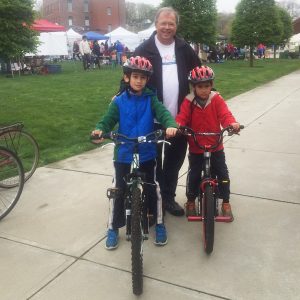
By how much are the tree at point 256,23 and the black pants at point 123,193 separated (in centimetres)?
2165

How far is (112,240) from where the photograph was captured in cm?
348

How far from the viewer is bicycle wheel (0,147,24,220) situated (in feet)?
13.4

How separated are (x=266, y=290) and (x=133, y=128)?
1586mm

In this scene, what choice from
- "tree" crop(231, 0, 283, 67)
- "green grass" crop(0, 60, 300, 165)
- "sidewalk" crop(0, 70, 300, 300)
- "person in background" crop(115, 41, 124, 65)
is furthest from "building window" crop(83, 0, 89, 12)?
"sidewalk" crop(0, 70, 300, 300)

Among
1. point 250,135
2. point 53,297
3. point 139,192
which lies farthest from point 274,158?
point 53,297

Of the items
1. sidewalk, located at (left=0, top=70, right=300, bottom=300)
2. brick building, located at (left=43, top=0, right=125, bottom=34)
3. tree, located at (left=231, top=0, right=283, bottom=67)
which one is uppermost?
brick building, located at (left=43, top=0, right=125, bottom=34)

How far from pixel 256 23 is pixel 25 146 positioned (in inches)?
819

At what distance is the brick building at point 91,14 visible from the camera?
7512cm

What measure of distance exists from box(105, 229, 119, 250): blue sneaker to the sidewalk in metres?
0.05

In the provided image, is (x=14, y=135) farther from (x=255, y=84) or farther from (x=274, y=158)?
(x=255, y=84)

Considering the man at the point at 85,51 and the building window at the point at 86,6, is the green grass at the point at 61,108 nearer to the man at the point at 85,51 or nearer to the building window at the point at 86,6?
the man at the point at 85,51

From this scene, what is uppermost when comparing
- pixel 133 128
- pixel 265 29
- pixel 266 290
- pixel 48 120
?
pixel 265 29

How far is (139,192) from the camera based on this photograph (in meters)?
3.03

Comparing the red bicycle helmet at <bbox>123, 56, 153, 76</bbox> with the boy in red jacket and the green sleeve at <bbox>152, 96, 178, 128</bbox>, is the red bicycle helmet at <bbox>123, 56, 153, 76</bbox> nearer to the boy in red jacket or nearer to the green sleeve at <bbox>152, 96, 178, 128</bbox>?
the green sleeve at <bbox>152, 96, 178, 128</bbox>
